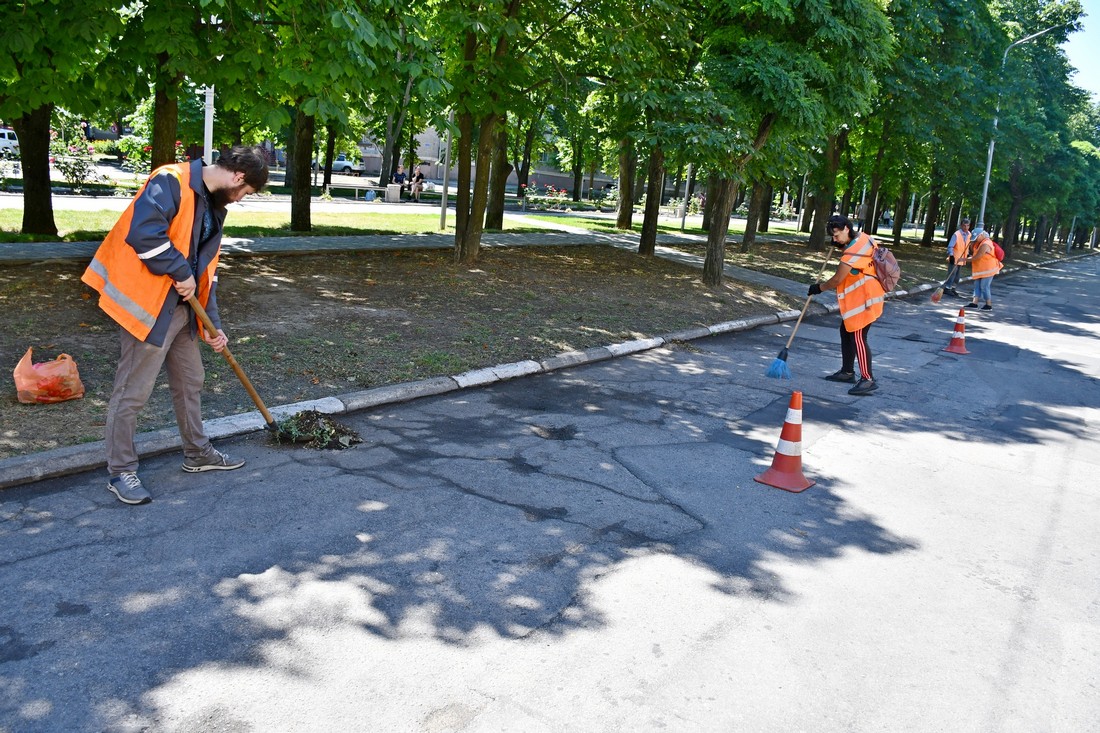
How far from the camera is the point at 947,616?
14.0ft

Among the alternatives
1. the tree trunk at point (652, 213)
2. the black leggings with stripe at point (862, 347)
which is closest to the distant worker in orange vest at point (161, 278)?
the black leggings with stripe at point (862, 347)

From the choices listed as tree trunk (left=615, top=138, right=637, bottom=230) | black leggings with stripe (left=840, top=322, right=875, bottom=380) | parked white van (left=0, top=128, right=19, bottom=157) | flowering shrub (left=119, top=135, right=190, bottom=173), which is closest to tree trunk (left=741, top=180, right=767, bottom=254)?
tree trunk (left=615, top=138, right=637, bottom=230)

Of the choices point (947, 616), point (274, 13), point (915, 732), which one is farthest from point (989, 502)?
point (274, 13)

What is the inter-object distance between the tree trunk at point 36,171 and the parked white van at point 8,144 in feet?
99.9

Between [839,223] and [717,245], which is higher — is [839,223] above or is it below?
above

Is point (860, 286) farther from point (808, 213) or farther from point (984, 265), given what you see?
point (808, 213)

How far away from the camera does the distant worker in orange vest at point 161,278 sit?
4.65 meters

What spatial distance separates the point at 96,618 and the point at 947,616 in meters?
3.92

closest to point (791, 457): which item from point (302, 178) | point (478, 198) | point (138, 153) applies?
point (478, 198)

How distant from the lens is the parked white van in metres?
40.7

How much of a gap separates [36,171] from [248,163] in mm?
12001

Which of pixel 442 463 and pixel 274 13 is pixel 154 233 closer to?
pixel 442 463

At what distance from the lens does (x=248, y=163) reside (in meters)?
4.83

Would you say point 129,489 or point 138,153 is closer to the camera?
point 129,489
